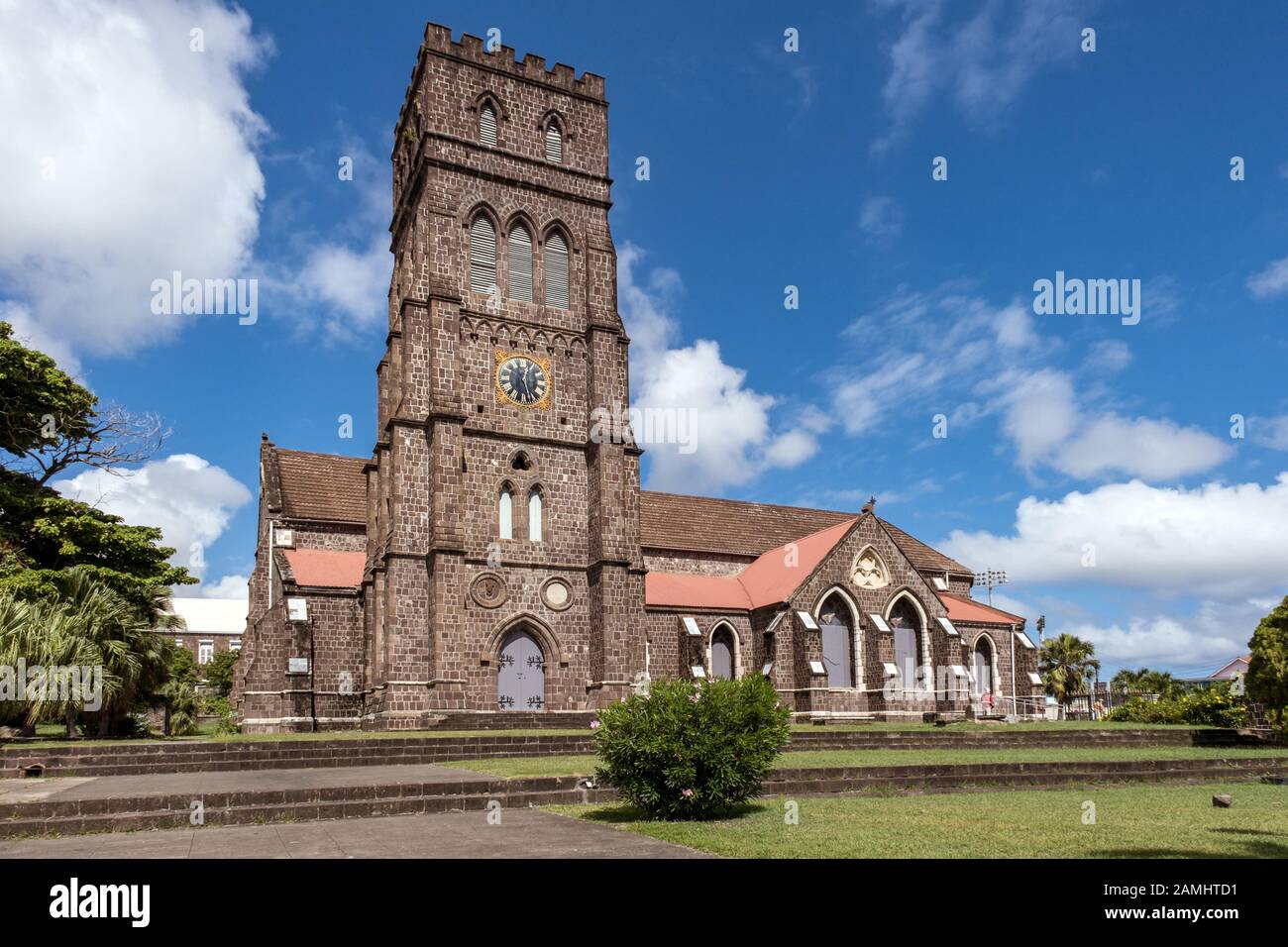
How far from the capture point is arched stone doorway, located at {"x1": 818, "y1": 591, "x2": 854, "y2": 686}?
38.1m

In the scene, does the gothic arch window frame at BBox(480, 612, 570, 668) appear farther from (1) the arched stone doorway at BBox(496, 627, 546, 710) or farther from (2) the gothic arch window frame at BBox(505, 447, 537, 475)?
(2) the gothic arch window frame at BBox(505, 447, 537, 475)

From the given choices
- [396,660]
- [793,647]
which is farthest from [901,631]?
[396,660]

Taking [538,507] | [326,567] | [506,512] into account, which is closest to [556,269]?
[538,507]

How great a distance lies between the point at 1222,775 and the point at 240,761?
19437 mm

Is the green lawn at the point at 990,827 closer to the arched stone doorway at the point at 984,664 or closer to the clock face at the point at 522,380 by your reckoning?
the clock face at the point at 522,380

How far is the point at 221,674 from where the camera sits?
68062mm

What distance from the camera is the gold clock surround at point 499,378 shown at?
34312mm

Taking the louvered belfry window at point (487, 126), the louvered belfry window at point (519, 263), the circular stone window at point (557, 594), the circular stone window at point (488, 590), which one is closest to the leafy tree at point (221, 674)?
the circular stone window at point (488, 590)

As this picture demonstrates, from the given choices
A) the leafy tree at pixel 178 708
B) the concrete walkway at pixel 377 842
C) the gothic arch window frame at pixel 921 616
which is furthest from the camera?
the gothic arch window frame at pixel 921 616

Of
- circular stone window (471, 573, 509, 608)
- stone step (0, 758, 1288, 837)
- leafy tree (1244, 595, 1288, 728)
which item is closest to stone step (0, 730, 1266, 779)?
leafy tree (1244, 595, 1288, 728)

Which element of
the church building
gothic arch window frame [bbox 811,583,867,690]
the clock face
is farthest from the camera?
gothic arch window frame [bbox 811,583,867,690]

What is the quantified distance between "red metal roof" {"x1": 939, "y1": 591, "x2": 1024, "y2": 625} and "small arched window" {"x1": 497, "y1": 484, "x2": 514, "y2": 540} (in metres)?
20.5

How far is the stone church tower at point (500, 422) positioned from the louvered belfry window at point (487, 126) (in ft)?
0.25

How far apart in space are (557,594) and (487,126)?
17.6m
